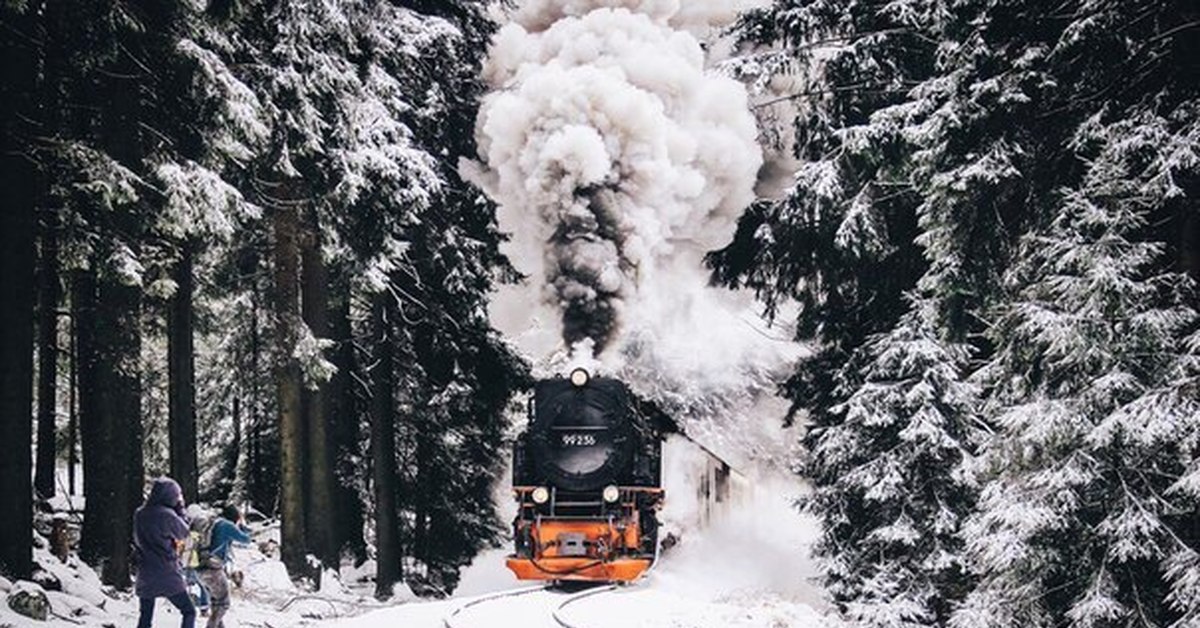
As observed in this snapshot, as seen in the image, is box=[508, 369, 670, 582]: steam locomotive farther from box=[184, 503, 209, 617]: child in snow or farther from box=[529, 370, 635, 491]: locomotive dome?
box=[184, 503, 209, 617]: child in snow

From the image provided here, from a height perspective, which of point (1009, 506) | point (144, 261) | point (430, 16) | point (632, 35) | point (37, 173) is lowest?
point (1009, 506)

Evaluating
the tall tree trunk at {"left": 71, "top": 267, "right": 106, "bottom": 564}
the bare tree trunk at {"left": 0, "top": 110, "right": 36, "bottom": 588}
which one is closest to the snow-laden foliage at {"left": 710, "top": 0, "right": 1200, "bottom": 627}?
the tall tree trunk at {"left": 71, "top": 267, "right": 106, "bottom": 564}

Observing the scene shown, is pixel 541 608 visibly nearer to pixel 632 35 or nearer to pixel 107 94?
pixel 107 94

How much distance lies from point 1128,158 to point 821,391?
24.5 ft

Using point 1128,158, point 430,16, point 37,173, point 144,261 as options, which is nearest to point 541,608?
point 144,261

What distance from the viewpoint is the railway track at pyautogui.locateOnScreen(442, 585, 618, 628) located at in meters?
11.5

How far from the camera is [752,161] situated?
112 feet

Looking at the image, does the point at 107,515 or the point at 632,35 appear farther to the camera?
the point at 632,35

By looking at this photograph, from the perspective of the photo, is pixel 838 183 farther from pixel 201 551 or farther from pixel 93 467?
pixel 93 467

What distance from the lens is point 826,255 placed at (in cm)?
1552

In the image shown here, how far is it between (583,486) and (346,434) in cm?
549

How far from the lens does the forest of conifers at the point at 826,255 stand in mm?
8680

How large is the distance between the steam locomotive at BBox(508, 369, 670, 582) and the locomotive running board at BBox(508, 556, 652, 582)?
0.05 feet

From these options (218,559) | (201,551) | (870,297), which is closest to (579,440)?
(870,297)
